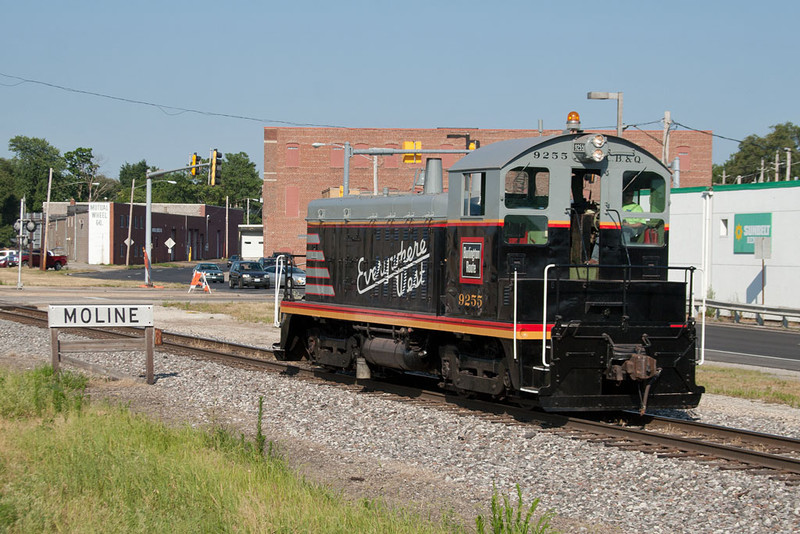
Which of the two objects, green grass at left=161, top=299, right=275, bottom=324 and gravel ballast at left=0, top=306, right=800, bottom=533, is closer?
gravel ballast at left=0, top=306, right=800, bottom=533

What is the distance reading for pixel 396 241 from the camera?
42.9 feet

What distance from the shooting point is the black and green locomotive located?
10.2 m

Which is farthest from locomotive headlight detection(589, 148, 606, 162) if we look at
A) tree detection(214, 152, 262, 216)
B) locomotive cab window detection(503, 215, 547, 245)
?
tree detection(214, 152, 262, 216)

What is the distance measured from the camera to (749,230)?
113ft

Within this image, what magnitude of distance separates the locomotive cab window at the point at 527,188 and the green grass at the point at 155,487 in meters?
4.35

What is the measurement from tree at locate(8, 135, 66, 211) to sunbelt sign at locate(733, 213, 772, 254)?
117 meters

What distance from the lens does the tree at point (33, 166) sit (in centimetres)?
14312

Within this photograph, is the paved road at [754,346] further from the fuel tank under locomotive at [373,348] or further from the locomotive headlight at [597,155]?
the locomotive headlight at [597,155]

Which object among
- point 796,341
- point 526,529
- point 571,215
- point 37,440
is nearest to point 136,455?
point 37,440

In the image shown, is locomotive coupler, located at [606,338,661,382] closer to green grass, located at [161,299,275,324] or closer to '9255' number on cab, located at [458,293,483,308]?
'9255' number on cab, located at [458,293,483,308]

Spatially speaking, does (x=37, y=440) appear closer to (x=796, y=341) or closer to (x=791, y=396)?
(x=791, y=396)

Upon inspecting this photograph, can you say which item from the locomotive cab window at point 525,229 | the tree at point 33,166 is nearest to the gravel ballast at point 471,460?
the locomotive cab window at point 525,229

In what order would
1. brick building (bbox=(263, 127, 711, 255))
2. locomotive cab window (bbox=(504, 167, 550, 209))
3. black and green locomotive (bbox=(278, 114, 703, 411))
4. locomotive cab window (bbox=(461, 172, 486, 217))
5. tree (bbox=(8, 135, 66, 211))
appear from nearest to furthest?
black and green locomotive (bbox=(278, 114, 703, 411)) < locomotive cab window (bbox=(504, 167, 550, 209)) < locomotive cab window (bbox=(461, 172, 486, 217)) < brick building (bbox=(263, 127, 711, 255)) < tree (bbox=(8, 135, 66, 211))

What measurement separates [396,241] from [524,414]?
3463 millimetres
